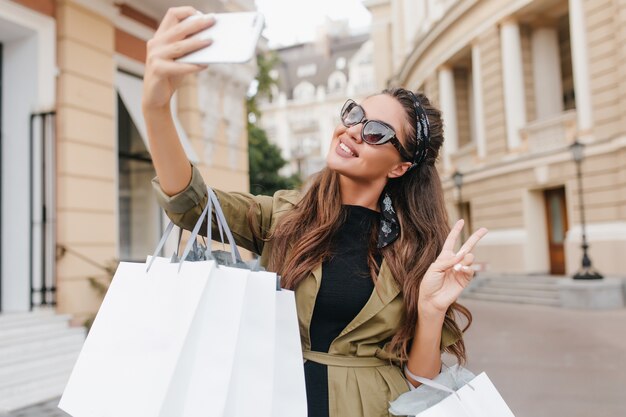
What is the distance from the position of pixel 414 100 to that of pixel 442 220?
414 millimetres

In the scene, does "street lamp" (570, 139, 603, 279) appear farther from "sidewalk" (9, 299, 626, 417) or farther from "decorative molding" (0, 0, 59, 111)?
"decorative molding" (0, 0, 59, 111)

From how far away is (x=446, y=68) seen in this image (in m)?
21.6

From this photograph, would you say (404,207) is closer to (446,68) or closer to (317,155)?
(446,68)

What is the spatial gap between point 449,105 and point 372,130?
20.8 m

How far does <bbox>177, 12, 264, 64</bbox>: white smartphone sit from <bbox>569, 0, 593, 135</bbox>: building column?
51.6 ft

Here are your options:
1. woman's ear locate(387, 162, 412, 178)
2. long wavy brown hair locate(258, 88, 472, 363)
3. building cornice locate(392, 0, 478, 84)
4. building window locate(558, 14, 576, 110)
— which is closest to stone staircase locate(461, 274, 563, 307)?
building window locate(558, 14, 576, 110)

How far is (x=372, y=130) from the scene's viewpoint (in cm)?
171

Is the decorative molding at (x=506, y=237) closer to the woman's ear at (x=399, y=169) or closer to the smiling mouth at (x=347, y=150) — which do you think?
the woman's ear at (x=399, y=169)

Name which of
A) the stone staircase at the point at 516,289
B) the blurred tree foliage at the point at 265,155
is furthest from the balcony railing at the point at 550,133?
the blurred tree foliage at the point at 265,155

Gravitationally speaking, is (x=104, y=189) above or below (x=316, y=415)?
above

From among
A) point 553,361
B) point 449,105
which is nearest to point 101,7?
point 553,361

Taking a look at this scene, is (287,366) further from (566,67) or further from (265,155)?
(265,155)

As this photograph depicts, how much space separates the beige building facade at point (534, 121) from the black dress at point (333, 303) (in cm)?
1406

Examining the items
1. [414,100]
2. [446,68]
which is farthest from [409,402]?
[446,68]
